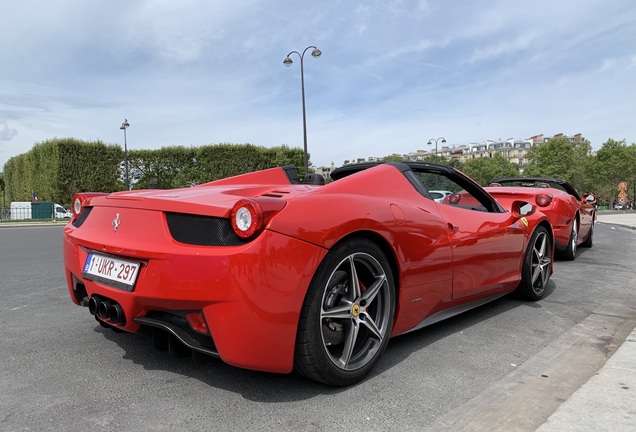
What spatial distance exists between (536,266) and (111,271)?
374cm

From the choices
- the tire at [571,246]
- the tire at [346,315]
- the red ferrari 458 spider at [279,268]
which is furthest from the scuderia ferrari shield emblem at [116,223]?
the tire at [571,246]

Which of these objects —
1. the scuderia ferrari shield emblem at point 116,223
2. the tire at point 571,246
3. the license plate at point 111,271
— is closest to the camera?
the license plate at point 111,271

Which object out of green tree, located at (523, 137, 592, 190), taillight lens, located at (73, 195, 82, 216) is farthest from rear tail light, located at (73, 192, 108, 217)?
green tree, located at (523, 137, 592, 190)

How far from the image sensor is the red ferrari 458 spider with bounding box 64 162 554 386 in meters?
2.04

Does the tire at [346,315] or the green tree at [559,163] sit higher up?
the green tree at [559,163]

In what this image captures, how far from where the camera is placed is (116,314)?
2.29m

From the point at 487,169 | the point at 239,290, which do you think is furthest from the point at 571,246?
the point at 487,169

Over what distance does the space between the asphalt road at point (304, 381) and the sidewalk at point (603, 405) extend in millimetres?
72

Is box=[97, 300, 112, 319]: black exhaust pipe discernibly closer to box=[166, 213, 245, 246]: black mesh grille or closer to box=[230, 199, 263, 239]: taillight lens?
box=[166, 213, 245, 246]: black mesh grille

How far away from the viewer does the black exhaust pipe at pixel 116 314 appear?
89.1 inches

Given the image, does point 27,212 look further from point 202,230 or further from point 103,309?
point 202,230

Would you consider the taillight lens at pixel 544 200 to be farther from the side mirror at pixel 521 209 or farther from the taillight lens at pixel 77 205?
the taillight lens at pixel 77 205

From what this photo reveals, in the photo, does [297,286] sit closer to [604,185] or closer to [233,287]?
[233,287]

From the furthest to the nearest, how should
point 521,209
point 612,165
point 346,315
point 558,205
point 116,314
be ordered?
point 612,165
point 558,205
point 521,209
point 346,315
point 116,314
